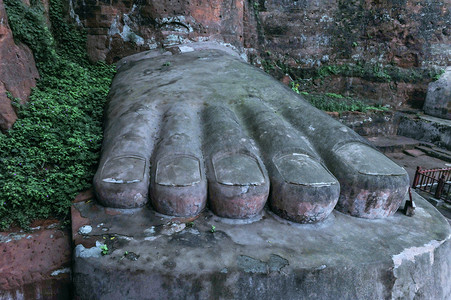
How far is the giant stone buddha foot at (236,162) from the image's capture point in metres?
1.91

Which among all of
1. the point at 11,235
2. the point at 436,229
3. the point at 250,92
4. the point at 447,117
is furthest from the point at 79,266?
the point at 447,117

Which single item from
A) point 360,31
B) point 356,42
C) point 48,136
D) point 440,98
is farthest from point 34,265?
point 440,98

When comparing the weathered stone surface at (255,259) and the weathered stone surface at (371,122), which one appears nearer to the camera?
the weathered stone surface at (255,259)

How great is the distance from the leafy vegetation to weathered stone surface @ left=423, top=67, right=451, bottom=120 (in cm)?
854

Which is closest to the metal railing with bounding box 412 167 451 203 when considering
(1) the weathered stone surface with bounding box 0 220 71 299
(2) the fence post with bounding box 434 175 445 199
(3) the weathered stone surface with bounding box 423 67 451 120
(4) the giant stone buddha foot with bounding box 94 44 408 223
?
(2) the fence post with bounding box 434 175 445 199

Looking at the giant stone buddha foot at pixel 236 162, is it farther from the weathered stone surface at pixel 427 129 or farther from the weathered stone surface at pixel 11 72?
the weathered stone surface at pixel 427 129

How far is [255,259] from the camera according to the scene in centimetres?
174

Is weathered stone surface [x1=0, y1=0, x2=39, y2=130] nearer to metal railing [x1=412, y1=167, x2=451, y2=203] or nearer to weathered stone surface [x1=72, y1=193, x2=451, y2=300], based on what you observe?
weathered stone surface [x1=72, y1=193, x2=451, y2=300]

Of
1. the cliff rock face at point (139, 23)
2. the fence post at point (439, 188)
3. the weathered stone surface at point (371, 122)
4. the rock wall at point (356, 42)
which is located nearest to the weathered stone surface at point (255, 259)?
the cliff rock face at point (139, 23)

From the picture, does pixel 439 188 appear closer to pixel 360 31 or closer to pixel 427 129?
pixel 427 129

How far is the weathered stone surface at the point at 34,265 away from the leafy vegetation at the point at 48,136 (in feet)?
0.51

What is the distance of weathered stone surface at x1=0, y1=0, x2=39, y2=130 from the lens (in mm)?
2459

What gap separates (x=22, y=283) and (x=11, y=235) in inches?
14.8

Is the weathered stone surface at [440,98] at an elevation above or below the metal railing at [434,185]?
above
